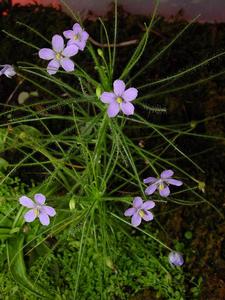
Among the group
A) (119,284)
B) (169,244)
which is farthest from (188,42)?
(119,284)

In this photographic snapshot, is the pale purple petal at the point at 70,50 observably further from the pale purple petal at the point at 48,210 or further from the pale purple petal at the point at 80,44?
the pale purple petal at the point at 48,210

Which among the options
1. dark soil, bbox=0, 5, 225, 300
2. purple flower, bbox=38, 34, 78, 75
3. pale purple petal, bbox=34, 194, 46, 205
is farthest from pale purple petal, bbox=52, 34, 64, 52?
dark soil, bbox=0, 5, 225, 300

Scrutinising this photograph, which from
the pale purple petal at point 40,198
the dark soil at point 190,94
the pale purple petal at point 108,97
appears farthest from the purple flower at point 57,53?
the dark soil at point 190,94

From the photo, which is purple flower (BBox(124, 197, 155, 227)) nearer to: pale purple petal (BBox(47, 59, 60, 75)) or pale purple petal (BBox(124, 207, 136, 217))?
pale purple petal (BBox(124, 207, 136, 217))

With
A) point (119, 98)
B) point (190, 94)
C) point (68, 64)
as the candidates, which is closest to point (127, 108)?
point (119, 98)

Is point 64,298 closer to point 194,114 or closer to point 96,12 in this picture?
point 194,114

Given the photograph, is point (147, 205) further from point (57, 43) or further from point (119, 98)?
point (57, 43)
